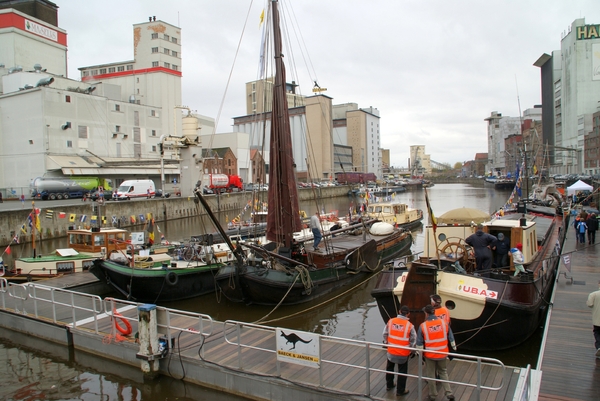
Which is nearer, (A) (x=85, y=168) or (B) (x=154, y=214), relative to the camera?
(B) (x=154, y=214)

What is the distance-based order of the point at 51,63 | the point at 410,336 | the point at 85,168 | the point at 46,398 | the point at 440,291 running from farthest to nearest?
the point at 51,63
the point at 85,168
the point at 440,291
the point at 46,398
the point at 410,336

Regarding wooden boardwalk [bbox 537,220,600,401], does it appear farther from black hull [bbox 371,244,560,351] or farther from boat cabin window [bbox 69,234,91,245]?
boat cabin window [bbox 69,234,91,245]

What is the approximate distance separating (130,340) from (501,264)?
1140 cm

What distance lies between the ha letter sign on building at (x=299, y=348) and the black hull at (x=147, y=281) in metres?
10.0

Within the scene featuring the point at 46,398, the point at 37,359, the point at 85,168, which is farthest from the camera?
the point at 85,168

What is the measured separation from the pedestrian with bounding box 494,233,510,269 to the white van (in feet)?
160

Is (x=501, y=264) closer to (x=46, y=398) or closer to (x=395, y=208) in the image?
(x=46, y=398)

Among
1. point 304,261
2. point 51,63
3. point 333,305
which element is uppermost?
point 51,63

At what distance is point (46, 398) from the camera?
11164 mm

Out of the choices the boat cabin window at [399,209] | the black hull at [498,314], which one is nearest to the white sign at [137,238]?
the black hull at [498,314]

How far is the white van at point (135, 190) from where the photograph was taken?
5492 cm

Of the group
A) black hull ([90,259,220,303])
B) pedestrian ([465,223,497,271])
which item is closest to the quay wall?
black hull ([90,259,220,303])

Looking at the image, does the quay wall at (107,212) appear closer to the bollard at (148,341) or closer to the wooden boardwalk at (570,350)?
the bollard at (148,341)

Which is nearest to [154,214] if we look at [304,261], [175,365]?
[304,261]
